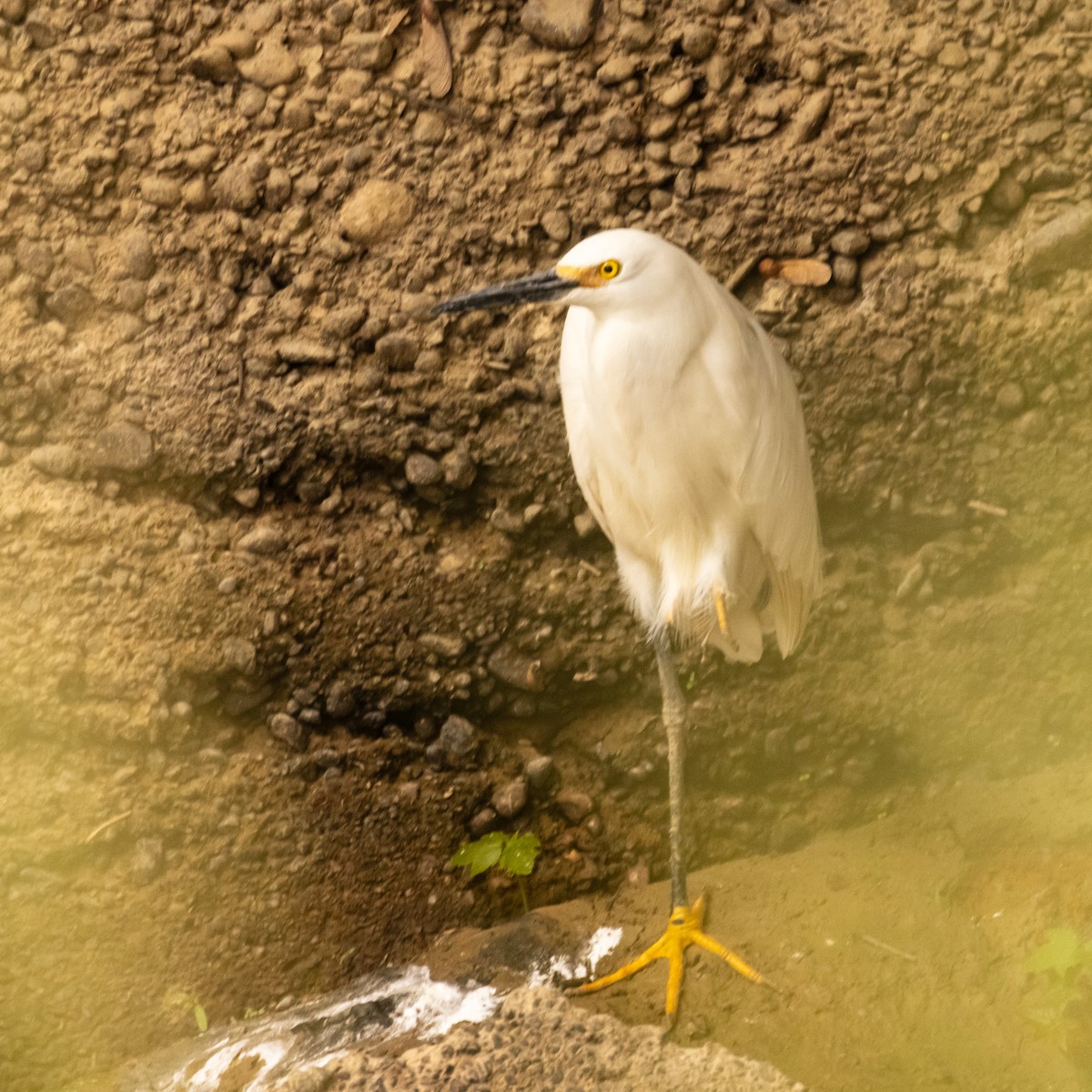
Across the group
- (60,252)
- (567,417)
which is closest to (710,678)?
(567,417)

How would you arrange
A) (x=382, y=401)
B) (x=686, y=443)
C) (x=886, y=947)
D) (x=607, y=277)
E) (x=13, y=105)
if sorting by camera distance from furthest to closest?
(x=382, y=401), (x=13, y=105), (x=886, y=947), (x=686, y=443), (x=607, y=277)

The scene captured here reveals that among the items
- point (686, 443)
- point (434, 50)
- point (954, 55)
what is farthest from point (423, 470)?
point (954, 55)

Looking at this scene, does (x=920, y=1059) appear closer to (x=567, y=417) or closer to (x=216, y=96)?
(x=567, y=417)

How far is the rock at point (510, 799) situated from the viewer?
6.54ft

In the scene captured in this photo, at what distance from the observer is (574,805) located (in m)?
2.03

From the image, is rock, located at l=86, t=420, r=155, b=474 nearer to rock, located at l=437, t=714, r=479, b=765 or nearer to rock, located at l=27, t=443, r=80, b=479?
rock, located at l=27, t=443, r=80, b=479

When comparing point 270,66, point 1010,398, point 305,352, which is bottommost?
point 1010,398

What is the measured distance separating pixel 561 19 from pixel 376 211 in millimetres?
440

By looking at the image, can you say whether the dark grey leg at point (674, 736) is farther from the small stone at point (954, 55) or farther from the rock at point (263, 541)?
the small stone at point (954, 55)

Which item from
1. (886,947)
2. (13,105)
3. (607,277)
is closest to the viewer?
(607,277)

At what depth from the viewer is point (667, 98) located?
6.19ft

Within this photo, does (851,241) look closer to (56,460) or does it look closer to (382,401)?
(382,401)

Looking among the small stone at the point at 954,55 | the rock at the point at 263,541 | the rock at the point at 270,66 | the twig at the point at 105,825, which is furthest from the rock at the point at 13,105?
the small stone at the point at 954,55

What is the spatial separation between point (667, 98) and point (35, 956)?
173 centimetres
